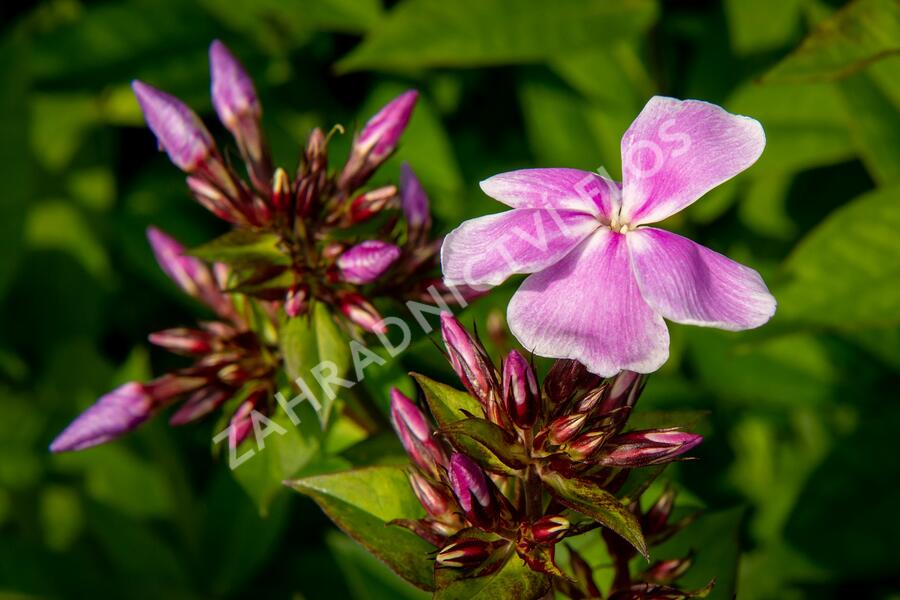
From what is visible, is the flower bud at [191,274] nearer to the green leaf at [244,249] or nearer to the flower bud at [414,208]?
the green leaf at [244,249]

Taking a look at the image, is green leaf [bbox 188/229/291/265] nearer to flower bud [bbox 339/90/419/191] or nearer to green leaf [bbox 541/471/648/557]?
flower bud [bbox 339/90/419/191]

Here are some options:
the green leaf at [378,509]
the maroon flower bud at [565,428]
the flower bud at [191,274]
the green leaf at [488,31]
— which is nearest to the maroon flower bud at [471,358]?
the maroon flower bud at [565,428]

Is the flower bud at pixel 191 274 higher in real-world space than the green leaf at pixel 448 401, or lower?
higher

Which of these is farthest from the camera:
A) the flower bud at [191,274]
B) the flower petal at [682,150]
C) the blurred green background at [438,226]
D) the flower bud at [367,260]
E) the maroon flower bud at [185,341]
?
the blurred green background at [438,226]

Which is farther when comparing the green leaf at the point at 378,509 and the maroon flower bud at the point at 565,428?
the green leaf at the point at 378,509

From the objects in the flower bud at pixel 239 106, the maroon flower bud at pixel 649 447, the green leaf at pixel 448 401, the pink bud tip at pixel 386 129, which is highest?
the flower bud at pixel 239 106

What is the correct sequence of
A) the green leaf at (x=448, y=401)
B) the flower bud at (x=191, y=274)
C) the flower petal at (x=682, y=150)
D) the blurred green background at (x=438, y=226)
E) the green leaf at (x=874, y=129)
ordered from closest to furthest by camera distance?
the flower petal at (x=682, y=150), the green leaf at (x=448, y=401), the flower bud at (x=191, y=274), the green leaf at (x=874, y=129), the blurred green background at (x=438, y=226)

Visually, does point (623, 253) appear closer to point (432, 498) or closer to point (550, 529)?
point (550, 529)

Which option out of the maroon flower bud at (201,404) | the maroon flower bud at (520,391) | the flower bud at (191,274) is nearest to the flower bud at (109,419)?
the maroon flower bud at (201,404)
